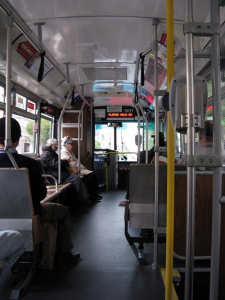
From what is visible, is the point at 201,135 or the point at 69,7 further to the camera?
the point at 201,135

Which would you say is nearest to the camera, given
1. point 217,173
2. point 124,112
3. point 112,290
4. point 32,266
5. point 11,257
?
point 217,173

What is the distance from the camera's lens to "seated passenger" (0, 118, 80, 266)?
2068 millimetres

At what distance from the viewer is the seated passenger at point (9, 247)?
4.71 ft

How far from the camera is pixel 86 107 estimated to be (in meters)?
6.68

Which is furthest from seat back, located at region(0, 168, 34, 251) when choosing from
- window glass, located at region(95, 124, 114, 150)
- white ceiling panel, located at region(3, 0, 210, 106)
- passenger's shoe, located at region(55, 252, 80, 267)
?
window glass, located at region(95, 124, 114, 150)

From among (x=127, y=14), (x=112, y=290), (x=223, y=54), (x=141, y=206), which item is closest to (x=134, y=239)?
(x=141, y=206)

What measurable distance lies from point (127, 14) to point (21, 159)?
1.84m

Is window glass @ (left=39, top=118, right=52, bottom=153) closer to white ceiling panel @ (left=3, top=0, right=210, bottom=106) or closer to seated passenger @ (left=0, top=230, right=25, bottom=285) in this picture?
white ceiling panel @ (left=3, top=0, right=210, bottom=106)

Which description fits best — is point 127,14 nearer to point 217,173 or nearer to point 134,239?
point 217,173

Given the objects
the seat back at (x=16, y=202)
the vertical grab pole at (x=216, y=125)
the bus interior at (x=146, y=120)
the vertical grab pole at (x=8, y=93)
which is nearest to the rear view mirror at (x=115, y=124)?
the bus interior at (x=146, y=120)

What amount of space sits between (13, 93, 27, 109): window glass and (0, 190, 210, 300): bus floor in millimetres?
2660

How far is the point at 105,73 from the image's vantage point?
4141 millimetres

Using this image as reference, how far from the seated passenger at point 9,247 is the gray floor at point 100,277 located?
1.94 ft

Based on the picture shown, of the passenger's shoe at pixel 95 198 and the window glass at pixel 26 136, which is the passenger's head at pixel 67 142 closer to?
the window glass at pixel 26 136
